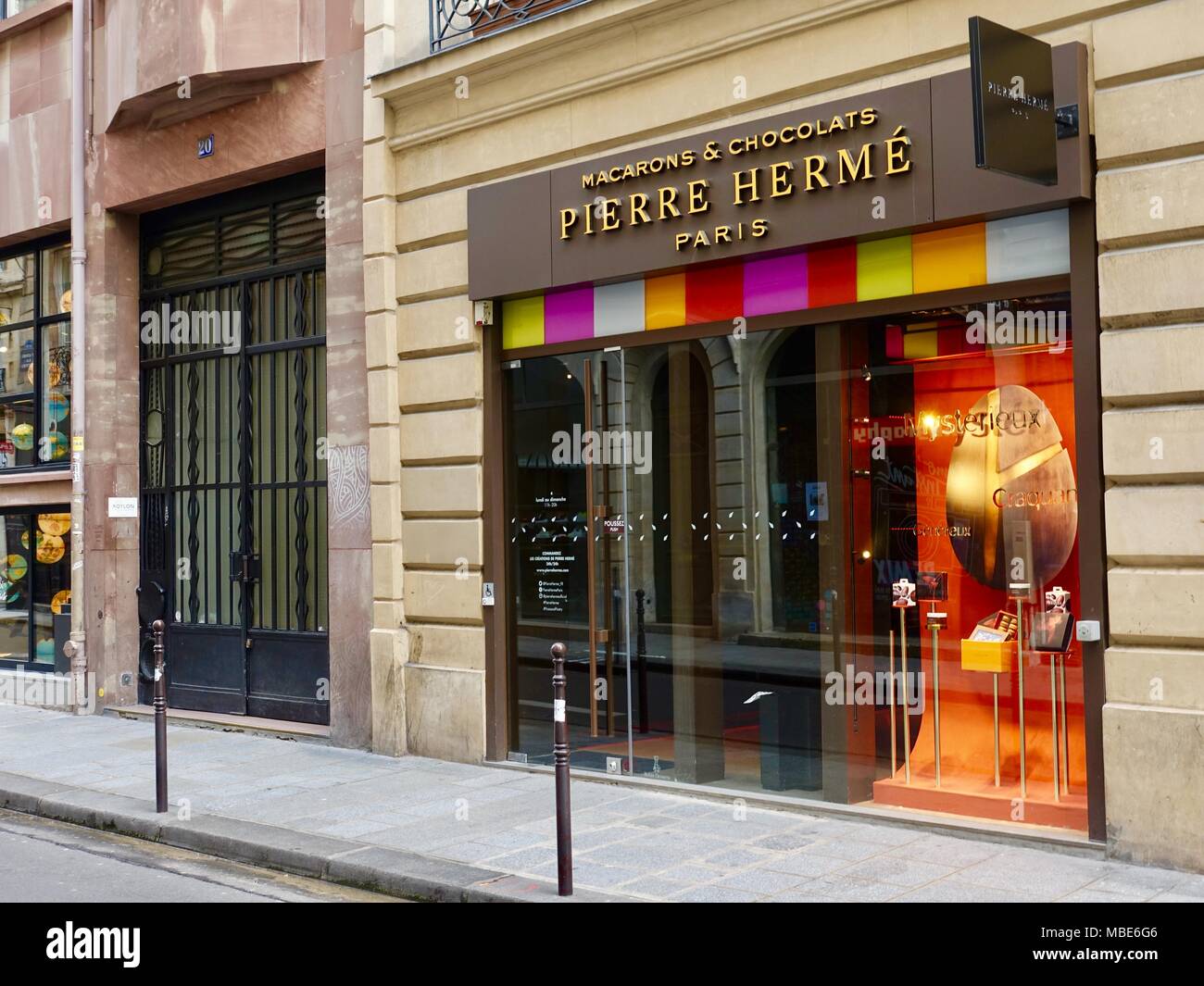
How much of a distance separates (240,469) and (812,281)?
6.91 metres

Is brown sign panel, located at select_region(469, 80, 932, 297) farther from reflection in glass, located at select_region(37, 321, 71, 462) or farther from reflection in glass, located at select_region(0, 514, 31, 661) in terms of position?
reflection in glass, located at select_region(0, 514, 31, 661)

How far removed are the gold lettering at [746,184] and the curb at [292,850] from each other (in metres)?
4.57

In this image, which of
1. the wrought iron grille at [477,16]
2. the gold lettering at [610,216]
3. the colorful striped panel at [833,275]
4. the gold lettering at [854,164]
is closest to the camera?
the gold lettering at [854,164]

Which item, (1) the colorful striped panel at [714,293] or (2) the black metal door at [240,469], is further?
(2) the black metal door at [240,469]

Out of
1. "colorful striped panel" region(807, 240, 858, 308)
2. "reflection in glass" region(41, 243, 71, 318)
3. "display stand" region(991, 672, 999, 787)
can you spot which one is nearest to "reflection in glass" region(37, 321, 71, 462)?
"reflection in glass" region(41, 243, 71, 318)

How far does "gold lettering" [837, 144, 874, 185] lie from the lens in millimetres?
8141

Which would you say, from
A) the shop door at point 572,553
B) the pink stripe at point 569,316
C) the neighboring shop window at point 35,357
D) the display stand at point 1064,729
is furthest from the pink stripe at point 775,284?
the neighboring shop window at point 35,357

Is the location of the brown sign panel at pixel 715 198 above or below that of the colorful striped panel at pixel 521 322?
above

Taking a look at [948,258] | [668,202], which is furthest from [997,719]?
[668,202]

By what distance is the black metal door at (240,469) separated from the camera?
12.6 metres

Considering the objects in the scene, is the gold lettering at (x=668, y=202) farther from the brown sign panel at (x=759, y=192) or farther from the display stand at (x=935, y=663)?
the display stand at (x=935, y=663)

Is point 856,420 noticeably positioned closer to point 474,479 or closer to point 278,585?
point 474,479

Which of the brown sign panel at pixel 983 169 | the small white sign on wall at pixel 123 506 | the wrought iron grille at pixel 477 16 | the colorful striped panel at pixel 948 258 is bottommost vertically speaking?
the small white sign on wall at pixel 123 506

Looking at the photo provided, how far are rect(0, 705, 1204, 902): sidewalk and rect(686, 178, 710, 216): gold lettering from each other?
404 centimetres
